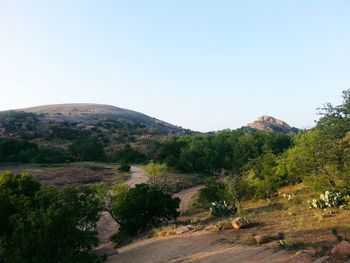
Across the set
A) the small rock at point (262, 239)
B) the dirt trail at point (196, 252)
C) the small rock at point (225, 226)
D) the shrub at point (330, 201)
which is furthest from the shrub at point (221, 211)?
the small rock at point (262, 239)

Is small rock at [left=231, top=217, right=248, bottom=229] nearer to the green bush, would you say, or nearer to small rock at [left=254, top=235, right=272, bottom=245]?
small rock at [left=254, top=235, right=272, bottom=245]

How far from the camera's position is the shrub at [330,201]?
22875 mm

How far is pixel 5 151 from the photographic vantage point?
72.3 m

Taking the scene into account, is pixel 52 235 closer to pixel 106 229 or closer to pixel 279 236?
pixel 279 236

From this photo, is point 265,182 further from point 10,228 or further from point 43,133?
point 43,133

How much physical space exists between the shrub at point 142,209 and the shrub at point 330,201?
32.8 feet

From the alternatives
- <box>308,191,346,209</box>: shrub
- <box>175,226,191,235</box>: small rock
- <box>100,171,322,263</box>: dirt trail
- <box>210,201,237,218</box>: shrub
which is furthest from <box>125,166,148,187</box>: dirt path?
<box>308,191,346,209</box>: shrub

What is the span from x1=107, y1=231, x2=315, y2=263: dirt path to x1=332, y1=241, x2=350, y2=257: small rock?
0.94 m

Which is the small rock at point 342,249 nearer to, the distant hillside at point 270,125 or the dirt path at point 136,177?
the dirt path at point 136,177

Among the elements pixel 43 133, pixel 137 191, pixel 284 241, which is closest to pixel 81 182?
pixel 137 191

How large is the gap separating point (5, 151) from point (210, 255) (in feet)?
209

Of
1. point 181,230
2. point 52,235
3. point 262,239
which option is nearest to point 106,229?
point 181,230

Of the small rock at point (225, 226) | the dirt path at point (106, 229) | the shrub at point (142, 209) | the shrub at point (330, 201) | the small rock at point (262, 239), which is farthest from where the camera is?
the dirt path at point (106, 229)

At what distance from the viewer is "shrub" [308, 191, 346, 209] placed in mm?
22875
